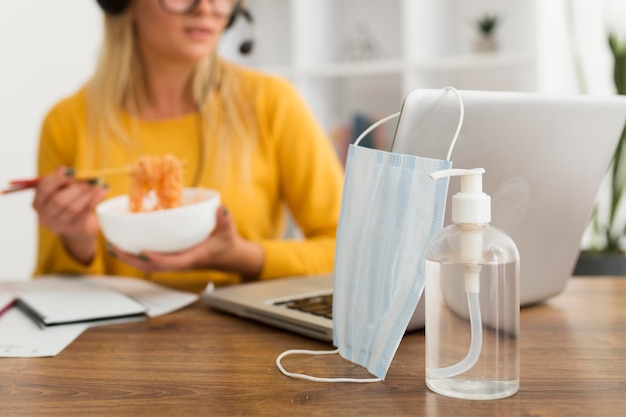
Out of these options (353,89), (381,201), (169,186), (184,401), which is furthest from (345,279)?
(353,89)

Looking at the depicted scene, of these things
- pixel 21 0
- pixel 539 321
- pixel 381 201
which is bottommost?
pixel 539 321

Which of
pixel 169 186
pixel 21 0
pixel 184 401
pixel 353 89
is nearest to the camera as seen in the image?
pixel 184 401

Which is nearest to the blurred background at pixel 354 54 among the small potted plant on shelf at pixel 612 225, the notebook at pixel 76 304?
the small potted plant on shelf at pixel 612 225

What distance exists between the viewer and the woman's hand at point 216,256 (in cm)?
119

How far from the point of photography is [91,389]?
→ 0.71m

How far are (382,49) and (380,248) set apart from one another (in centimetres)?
242

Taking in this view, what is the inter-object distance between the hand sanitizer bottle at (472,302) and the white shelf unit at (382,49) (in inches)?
82.5

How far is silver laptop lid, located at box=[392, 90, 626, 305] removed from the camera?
0.72 meters

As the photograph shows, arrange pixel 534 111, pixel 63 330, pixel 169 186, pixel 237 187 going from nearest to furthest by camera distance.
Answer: pixel 534 111 < pixel 63 330 < pixel 169 186 < pixel 237 187

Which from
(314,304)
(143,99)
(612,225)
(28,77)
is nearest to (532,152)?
(314,304)

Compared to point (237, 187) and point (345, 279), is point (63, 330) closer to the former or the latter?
point (345, 279)

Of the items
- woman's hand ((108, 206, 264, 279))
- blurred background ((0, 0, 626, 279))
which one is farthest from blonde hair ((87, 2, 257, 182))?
blurred background ((0, 0, 626, 279))

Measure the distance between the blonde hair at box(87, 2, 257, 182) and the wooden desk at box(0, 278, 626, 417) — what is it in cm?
75

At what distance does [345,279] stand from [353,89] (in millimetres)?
2386
